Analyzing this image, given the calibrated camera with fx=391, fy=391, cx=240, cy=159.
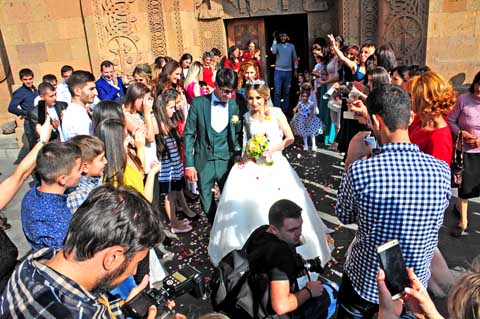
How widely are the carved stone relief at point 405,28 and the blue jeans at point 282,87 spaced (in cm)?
228

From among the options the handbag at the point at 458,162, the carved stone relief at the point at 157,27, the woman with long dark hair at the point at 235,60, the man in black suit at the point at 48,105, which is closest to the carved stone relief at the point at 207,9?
the carved stone relief at the point at 157,27

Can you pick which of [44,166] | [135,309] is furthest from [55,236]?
[135,309]

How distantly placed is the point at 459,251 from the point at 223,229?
2470 millimetres

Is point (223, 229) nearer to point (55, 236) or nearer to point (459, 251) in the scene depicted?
point (55, 236)

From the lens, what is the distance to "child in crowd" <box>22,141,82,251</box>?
235cm

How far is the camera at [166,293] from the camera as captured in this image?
6.27ft

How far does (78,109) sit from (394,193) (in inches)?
135

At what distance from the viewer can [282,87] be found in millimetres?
9766

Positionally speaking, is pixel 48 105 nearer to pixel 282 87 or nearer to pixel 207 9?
pixel 207 9

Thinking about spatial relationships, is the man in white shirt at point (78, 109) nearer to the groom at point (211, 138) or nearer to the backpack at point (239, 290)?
the groom at point (211, 138)

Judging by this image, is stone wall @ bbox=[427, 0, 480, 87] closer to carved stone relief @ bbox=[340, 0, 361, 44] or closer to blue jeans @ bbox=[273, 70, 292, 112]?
carved stone relief @ bbox=[340, 0, 361, 44]

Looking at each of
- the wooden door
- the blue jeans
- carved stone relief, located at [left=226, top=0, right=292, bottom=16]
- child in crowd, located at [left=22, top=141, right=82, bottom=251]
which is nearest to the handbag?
child in crowd, located at [left=22, top=141, right=82, bottom=251]

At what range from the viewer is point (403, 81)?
14.9ft

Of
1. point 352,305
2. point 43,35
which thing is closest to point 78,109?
point 352,305
